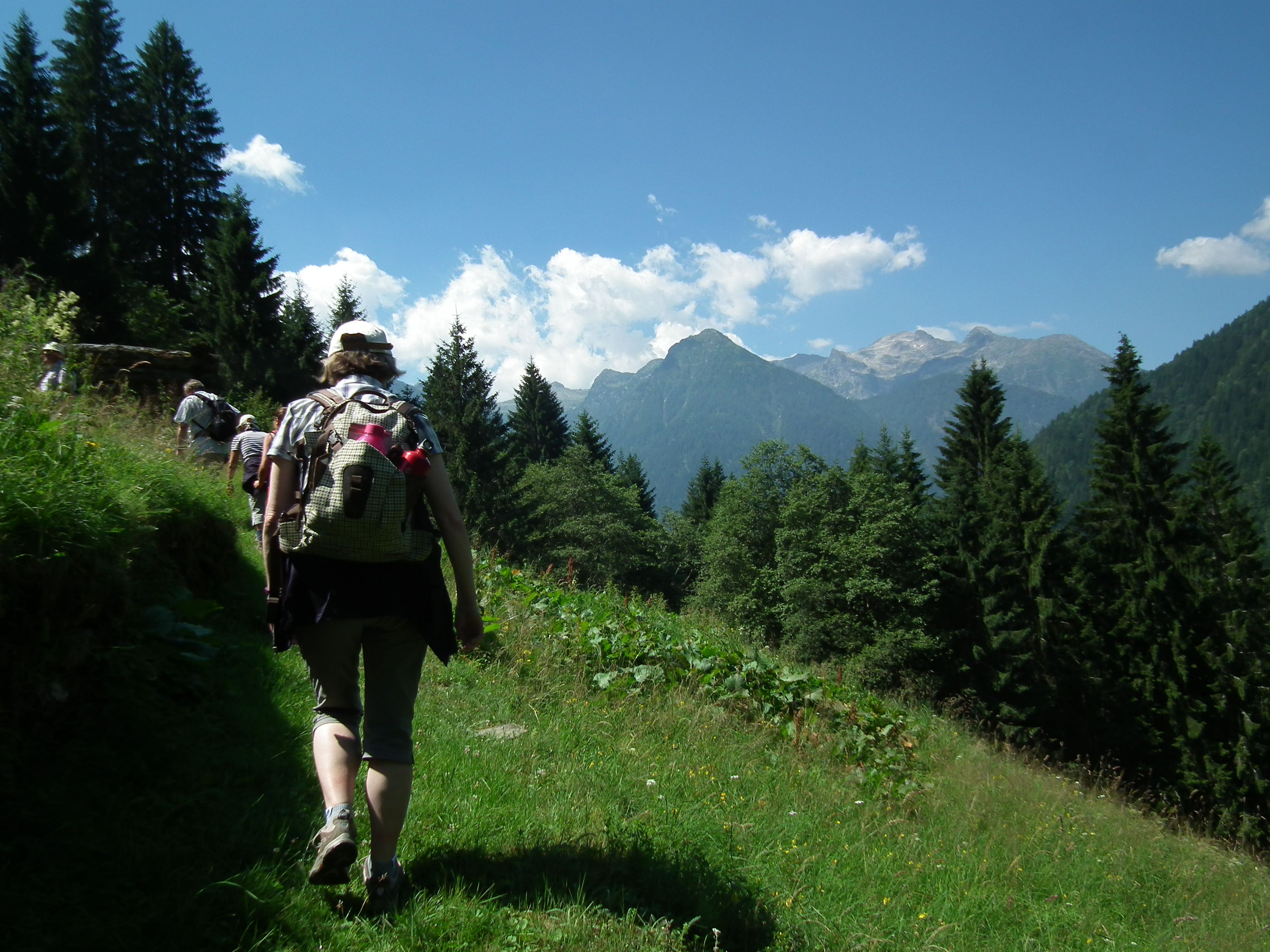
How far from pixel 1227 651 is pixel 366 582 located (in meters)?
32.9

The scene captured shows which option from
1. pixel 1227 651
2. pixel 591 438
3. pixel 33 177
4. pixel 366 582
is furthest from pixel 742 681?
pixel 591 438

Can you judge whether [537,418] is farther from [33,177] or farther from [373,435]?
[373,435]

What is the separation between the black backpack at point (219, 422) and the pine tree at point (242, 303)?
22.3 meters

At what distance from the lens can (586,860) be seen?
284cm

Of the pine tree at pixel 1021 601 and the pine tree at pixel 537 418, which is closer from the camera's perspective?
the pine tree at pixel 1021 601

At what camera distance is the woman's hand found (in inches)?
95.7

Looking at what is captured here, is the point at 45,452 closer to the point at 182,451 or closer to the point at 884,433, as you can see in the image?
the point at 182,451

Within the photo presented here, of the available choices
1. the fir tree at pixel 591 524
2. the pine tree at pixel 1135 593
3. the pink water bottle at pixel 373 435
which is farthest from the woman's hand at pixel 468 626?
the fir tree at pixel 591 524

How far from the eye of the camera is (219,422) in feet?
26.1

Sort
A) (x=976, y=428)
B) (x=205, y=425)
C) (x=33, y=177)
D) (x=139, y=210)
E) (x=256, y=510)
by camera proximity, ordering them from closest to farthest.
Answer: (x=256, y=510) < (x=205, y=425) < (x=33, y=177) < (x=139, y=210) < (x=976, y=428)

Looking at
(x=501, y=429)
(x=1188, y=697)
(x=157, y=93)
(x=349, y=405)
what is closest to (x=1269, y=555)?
(x=1188, y=697)

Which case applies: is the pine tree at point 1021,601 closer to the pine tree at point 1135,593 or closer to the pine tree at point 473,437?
the pine tree at point 1135,593

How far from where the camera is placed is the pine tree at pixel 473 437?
37531 millimetres

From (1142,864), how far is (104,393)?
12265mm
